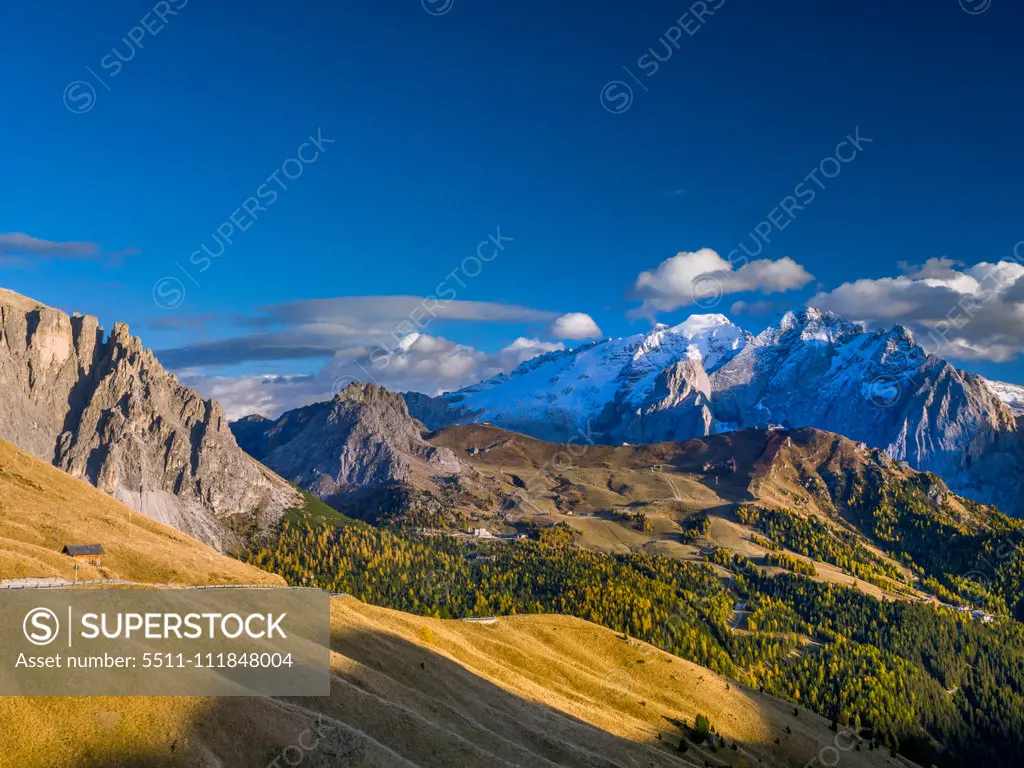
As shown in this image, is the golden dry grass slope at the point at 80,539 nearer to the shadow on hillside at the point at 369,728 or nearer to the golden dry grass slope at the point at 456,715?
the golden dry grass slope at the point at 456,715

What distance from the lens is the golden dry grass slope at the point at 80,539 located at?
128375 millimetres

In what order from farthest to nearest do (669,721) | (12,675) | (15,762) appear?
1. (669,721)
2. (12,675)
3. (15,762)

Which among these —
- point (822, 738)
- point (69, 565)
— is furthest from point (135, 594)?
point (822, 738)

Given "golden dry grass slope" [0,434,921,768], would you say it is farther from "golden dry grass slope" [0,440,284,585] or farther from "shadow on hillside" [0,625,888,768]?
"golden dry grass slope" [0,440,284,585]

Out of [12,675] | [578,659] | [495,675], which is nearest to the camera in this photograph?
[12,675]

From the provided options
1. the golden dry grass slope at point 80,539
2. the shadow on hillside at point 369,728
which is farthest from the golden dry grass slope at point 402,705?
the golden dry grass slope at point 80,539

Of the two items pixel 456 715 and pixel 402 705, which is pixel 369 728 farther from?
pixel 456 715

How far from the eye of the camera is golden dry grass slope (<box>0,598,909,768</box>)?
2618 inches

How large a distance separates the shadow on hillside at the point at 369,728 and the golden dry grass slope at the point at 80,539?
162ft

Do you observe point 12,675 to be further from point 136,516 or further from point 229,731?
point 136,516

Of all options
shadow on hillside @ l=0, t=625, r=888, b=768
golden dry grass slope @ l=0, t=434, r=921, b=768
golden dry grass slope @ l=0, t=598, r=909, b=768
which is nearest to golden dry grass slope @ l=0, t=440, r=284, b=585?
golden dry grass slope @ l=0, t=434, r=921, b=768

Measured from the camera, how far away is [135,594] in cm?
9156

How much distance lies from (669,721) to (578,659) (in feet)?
98.0

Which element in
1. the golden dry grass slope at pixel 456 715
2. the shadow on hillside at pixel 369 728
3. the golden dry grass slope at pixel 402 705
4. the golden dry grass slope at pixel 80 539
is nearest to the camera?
the shadow on hillside at pixel 369 728
